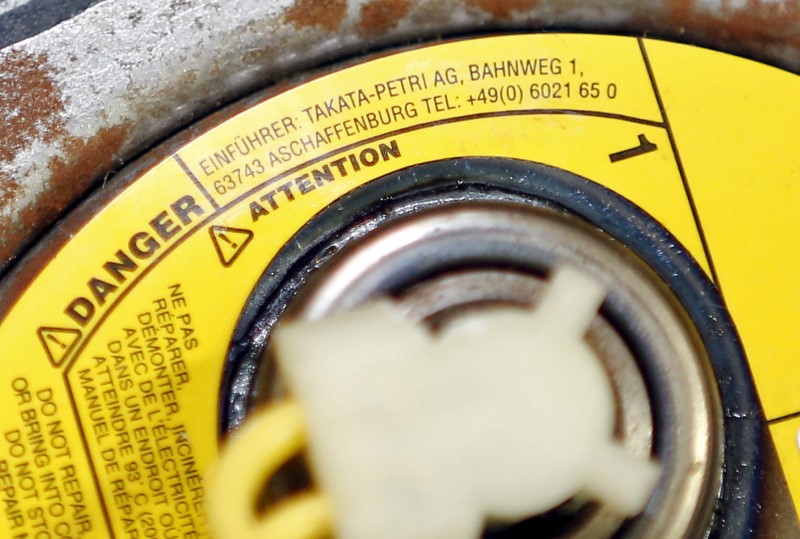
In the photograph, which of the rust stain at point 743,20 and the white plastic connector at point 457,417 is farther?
the rust stain at point 743,20

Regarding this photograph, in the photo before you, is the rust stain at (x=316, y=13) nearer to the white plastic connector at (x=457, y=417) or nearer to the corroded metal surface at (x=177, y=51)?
the corroded metal surface at (x=177, y=51)

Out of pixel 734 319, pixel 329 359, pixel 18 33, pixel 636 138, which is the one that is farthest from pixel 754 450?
pixel 18 33

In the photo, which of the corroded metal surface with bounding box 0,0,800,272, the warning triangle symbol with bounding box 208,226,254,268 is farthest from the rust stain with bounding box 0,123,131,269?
the warning triangle symbol with bounding box 208,226,254,268

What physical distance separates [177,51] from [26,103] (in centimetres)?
11

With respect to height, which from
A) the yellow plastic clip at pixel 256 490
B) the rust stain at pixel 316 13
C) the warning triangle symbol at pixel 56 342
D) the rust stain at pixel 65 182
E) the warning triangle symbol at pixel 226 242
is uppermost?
the rust stain at pixel 316 13

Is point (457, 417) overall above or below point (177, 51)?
below

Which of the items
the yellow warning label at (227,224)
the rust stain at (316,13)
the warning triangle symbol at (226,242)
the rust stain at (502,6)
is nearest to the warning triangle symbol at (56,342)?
the yellow warning label at (227,224)

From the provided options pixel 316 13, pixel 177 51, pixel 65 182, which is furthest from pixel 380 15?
pixel 65 182

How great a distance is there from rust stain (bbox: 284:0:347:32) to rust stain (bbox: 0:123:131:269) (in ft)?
0.49

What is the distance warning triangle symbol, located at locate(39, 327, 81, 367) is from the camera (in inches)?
20.9

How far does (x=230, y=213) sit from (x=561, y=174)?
0.25 m

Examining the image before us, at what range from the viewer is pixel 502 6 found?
59 cm

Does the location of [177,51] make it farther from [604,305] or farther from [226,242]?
[604,305]

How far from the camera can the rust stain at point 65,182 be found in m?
0.56
